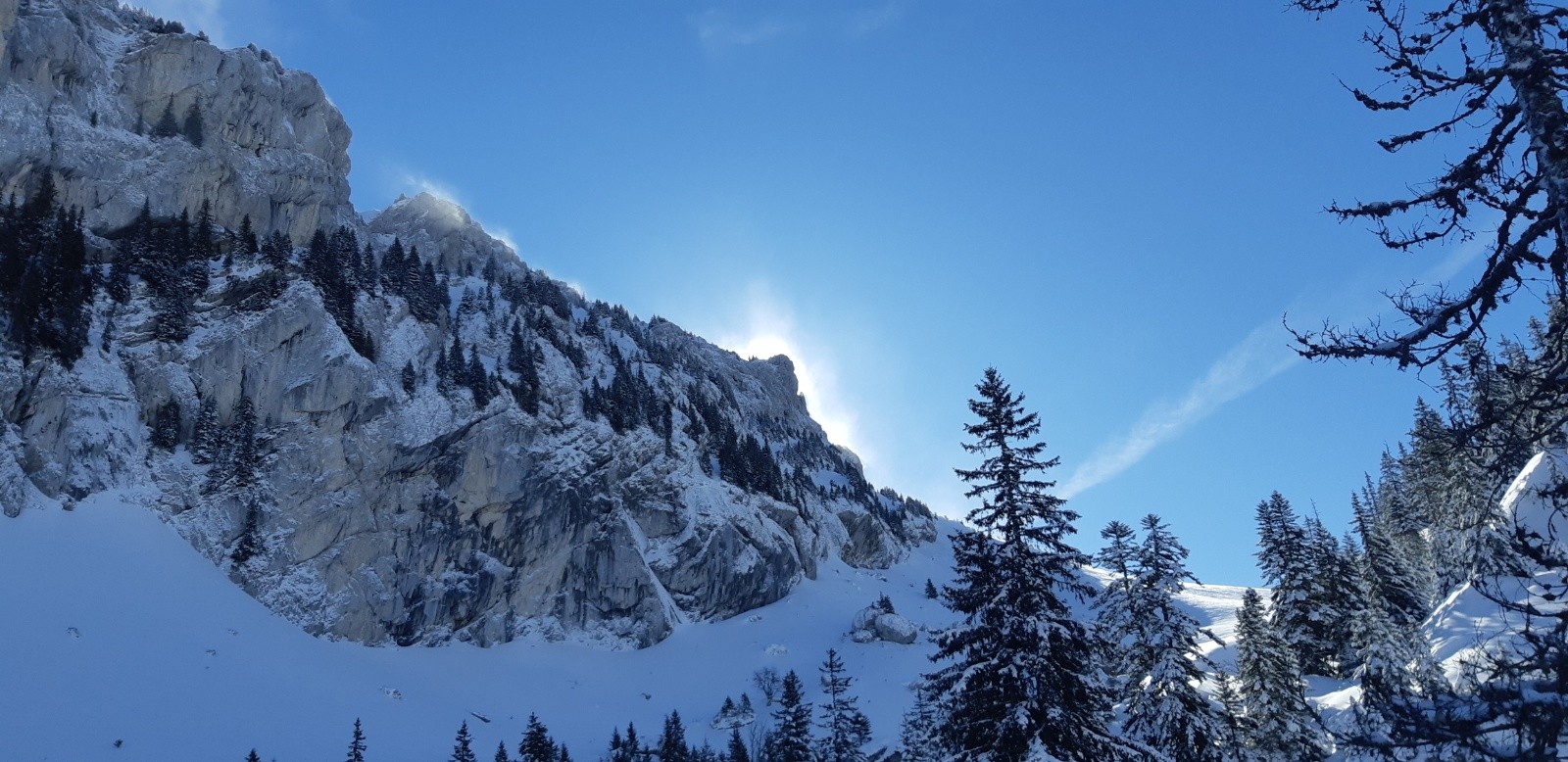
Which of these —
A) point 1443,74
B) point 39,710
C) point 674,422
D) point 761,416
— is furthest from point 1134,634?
point 761,416

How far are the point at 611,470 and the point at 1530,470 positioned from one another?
7659 cm

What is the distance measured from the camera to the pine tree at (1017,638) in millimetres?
16828

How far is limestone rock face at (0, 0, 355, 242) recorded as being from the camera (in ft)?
257

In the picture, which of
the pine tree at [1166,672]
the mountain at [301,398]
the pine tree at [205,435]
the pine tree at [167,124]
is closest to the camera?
→ the pine tree at [1166,672]

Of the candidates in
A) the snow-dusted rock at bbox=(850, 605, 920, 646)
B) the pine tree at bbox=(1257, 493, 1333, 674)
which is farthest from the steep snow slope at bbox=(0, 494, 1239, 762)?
the pine tree at bbox=(1257, 493, 1333, 674)

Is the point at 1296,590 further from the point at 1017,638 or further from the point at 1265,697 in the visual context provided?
the point at 1017,638

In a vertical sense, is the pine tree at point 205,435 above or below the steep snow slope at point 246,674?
above

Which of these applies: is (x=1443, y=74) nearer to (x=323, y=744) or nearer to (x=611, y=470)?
(x=323, y=744)

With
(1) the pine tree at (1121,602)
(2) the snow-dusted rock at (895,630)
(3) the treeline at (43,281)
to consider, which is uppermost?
(3) the treeline at (43,281)

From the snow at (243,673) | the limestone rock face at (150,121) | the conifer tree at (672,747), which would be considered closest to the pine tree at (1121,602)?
the conifer tree at (672,747)

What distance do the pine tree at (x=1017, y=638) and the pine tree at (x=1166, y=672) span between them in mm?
6979

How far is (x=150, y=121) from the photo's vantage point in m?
90.4

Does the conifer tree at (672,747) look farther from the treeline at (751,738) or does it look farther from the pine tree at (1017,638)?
the pine tree at (1017,638)

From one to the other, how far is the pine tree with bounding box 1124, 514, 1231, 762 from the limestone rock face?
94759 millimetres
